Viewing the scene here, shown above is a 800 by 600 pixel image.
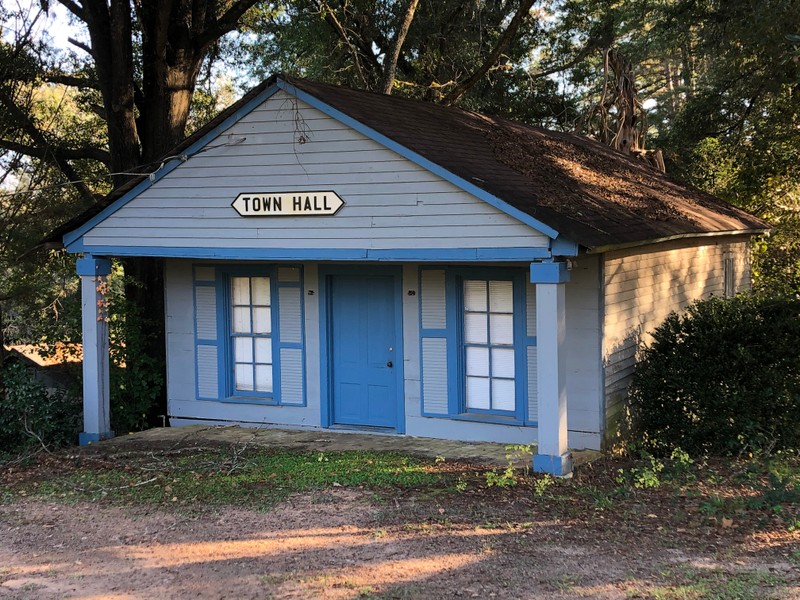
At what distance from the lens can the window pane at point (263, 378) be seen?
41.0ft

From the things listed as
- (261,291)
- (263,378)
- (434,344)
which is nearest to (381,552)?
(434,344)

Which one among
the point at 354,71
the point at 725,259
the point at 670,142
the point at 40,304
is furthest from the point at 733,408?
the point at 354,71

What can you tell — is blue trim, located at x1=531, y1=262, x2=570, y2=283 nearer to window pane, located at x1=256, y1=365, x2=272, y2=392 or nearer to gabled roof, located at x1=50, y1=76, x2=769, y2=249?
gabled roof, located at x1=50, y1=76, x2=769, y2=249

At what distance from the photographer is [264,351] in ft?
40.9

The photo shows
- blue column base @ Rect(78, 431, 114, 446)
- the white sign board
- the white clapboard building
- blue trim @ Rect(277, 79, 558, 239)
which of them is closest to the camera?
blue trim @ Rect(277, 79, 558, 239)

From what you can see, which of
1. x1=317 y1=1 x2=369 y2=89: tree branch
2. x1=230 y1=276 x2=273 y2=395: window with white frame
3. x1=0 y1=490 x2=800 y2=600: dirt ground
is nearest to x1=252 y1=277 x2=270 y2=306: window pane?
x1=230 y1=276 x2=273 y2=395: window with white frame

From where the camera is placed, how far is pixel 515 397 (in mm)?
10906

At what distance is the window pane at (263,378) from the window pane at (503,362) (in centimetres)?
332

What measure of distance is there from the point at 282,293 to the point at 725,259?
7.41 meters

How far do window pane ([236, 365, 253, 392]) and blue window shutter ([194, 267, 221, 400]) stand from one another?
0.93ft

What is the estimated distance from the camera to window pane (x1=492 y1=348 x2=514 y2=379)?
10969mm

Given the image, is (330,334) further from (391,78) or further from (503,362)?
(391,78)

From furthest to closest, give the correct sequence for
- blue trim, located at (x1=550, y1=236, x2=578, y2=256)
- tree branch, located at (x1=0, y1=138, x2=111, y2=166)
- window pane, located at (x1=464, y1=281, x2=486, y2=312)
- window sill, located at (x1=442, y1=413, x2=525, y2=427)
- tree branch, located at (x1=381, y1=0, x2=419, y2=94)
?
tree branch, located at (x1=381, y1=0, x2=419, y2=94) < tree branch, located at (x1=0, y1=138, x2=111, y2=166) < window pane, located at (x1=464, y1=281, x2=486, y2=312) < window sill, located at (x1=442, y1=413, x2=525, y2=427) < blue trim, located at (x1=550, y1=236, x2=578, y2=256)

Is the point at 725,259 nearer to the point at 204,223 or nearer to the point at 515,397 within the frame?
the point at 515,397
